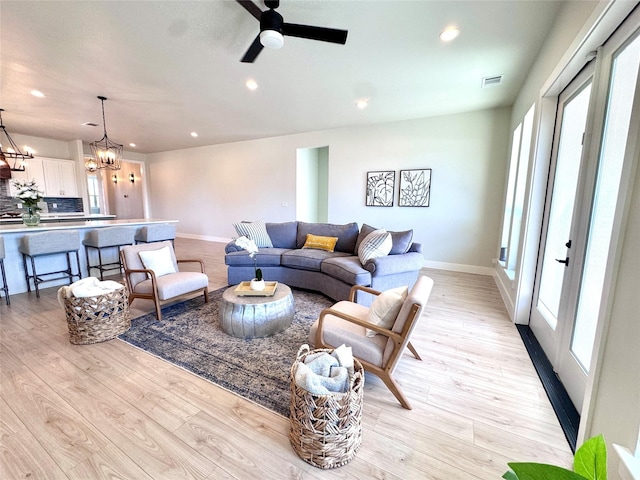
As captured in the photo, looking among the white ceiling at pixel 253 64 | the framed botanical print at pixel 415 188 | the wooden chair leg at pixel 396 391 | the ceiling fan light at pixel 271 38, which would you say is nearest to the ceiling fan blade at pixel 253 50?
the ceiling fan light at pixel 271 38

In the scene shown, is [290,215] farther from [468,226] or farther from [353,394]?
[353,394]

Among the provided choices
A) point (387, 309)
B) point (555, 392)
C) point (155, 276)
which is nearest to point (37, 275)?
point (155, 276)

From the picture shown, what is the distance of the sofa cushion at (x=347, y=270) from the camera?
2.98 m

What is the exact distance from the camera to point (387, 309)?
1719 millimetres

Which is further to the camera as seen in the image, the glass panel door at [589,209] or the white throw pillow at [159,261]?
the white throw pillow at [159,261]

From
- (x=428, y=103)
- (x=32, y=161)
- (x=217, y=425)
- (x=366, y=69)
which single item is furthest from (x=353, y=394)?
(x=32, y=161)

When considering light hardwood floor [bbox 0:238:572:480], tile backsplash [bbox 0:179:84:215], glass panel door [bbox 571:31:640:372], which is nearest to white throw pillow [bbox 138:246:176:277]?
light hardwood floor [bbox 0:238:572:480]

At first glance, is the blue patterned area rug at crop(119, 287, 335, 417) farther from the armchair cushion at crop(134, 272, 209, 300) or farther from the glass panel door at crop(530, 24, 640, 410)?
the glass panel door at crop(530, 24, 640, 410)

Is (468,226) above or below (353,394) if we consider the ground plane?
above

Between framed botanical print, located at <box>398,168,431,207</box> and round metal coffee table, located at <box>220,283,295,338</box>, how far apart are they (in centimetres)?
362

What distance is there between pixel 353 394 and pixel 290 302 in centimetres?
141

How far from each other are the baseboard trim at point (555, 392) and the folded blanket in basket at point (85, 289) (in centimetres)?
354

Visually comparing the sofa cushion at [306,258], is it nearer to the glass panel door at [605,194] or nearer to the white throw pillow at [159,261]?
the white throw pillow at [159,261]

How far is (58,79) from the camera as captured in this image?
344cm
